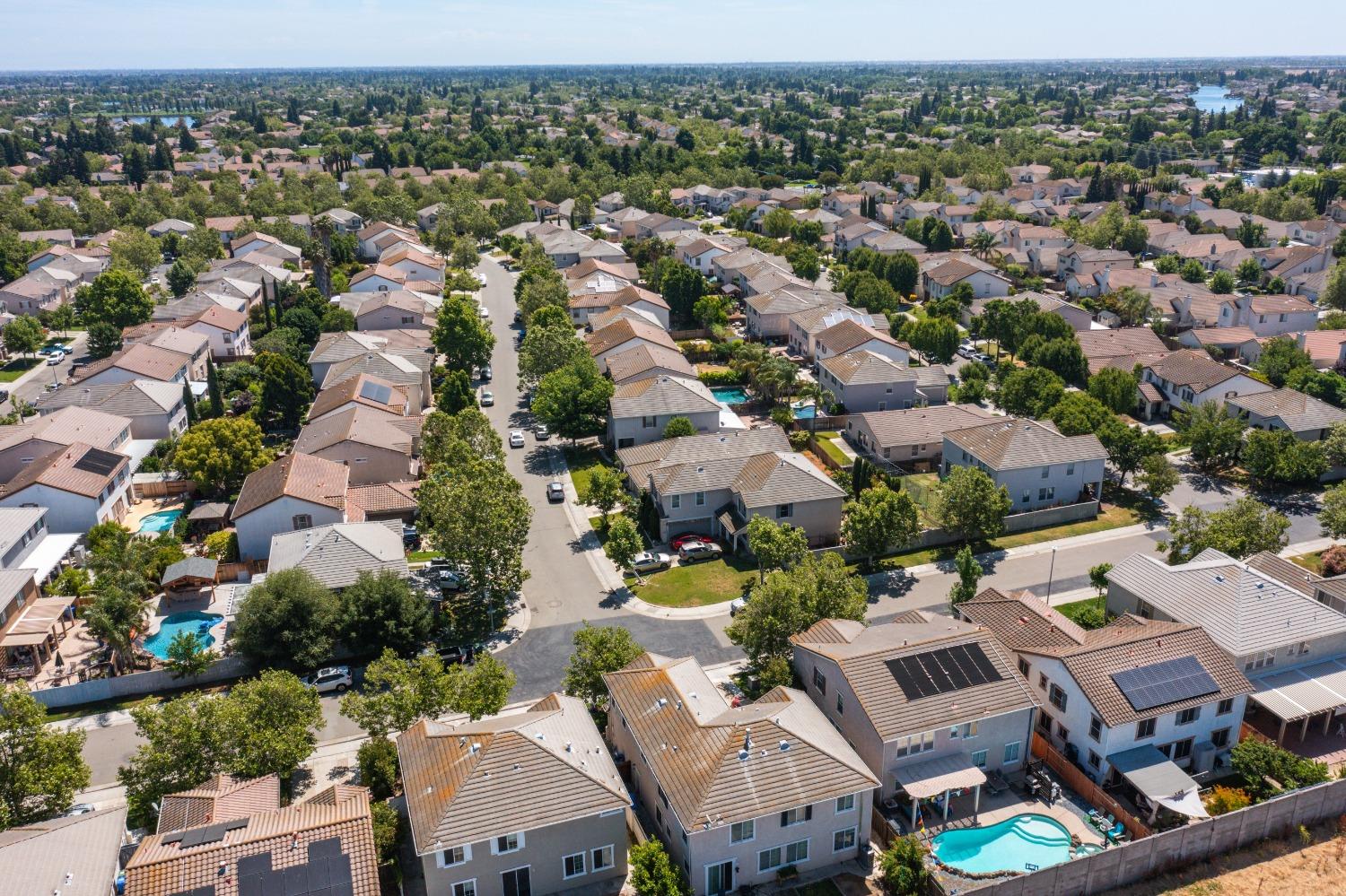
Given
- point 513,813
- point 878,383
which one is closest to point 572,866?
point 513,813

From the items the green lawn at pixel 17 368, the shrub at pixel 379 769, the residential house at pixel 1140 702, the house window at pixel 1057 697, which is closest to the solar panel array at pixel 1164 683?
the residential house at pixel 1140 702

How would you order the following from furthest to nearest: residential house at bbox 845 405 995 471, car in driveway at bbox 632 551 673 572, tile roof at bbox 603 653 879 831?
1. residential house at bbox 845 405 995 471
2. car in driveway at bbox 632 551 673 572
3. tile roof at bbox 603 653 879 831

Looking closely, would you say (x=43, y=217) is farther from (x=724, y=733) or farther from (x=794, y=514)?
(x=724, y=733)

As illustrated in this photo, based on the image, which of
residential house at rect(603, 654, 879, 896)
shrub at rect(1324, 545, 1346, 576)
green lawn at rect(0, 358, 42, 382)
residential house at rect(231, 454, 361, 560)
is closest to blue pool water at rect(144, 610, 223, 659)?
residential house at rect(231, 454, 361, 560)

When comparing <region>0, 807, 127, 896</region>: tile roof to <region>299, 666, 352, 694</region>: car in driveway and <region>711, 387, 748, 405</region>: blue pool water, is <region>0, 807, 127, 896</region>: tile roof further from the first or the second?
<region>711, 387, 748, 405</region>: blue pool water

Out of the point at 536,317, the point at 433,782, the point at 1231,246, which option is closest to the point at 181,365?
the point at 536,317
